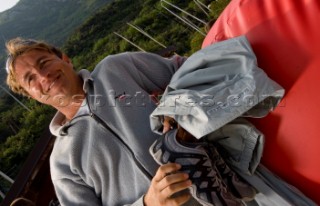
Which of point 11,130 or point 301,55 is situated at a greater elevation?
point 301,55

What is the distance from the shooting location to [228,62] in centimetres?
131

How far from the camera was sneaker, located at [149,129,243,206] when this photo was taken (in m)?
1.22

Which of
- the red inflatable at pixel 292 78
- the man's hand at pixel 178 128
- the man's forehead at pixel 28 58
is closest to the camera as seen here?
the red inflatable at pixel 292 78

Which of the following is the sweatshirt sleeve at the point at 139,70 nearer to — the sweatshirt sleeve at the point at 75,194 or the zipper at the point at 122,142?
the zipper at the point at 122,142

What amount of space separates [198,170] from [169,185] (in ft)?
0.37

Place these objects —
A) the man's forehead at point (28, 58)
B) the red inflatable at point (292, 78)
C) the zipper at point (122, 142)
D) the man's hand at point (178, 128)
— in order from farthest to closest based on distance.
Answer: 1. the man's forehead at point (28, 58)
2. the zipper at point (122, 142)
3. the man's hand at point (178, 128)
4. the red inflatable at point (292, 78)

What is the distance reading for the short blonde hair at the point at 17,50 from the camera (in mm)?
1714

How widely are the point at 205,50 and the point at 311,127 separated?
1.51 ft

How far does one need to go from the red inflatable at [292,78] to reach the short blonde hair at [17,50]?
3.20 feet

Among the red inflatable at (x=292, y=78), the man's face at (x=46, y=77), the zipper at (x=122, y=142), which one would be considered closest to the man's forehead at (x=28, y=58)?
the man's face at (x=46, y=77)

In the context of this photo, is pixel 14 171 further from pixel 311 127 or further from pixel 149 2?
pixel 149 2

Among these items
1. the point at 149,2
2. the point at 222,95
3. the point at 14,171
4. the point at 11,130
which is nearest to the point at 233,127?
the point at 222,95

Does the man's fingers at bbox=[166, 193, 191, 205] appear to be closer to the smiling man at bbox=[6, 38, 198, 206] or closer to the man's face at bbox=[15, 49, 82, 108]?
the smiling man at bbox=[6, 38, 198, 206]

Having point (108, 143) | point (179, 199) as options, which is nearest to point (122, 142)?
point (108, 143)
